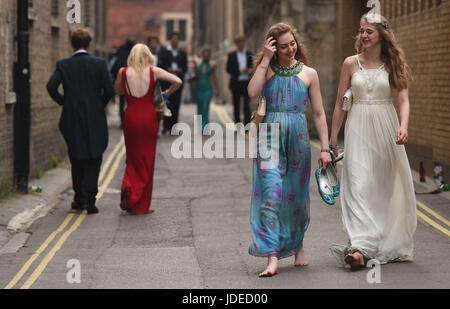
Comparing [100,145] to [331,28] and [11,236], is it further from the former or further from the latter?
[331,28]

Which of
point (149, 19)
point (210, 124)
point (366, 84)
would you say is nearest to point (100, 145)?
point (366, 84)

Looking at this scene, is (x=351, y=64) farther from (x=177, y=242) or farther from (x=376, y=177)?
(x=177, y=242)

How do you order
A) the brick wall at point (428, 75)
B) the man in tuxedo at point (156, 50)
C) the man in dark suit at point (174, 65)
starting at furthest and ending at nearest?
the man in dark suit at point (174, 65)
the man in tuxedo at point (156, 50)
the brick wall at point (428, 75)

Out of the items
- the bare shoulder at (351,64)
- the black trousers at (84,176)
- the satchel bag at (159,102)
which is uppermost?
the bare shoulder at (351,64)

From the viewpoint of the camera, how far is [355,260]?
823 cm

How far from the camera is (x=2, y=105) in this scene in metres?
13.4

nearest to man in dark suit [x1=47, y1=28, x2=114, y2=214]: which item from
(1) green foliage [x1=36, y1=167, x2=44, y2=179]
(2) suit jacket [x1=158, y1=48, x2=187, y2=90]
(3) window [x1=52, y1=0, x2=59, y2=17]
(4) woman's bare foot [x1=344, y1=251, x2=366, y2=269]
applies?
Answer: (1) green foliage [x1=36, y1=167, x2=44, y2=179]

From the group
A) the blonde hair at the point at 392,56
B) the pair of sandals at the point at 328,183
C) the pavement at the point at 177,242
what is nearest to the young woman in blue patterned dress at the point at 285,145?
the pair of sandals at the point at 328,183

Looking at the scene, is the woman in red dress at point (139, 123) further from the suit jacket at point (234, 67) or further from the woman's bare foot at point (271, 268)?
the suit jacket at point (234, 67)

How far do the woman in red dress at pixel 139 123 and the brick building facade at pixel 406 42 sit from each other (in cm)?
418

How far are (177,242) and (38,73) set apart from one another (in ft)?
23.6

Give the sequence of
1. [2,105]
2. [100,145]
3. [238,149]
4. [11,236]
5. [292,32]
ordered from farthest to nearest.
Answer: [238,149] → [2,105] → [100,145] → [11,236] → [292,32]

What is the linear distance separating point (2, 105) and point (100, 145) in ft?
5.71

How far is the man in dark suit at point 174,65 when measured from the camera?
74.3 ft
